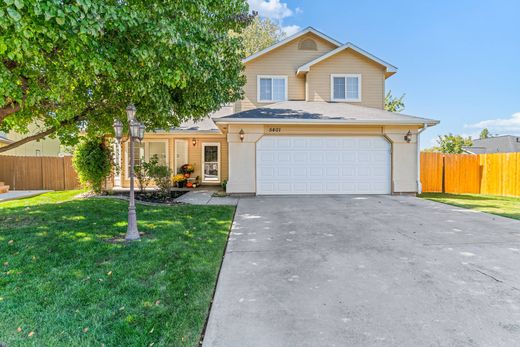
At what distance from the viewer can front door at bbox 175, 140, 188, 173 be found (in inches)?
536

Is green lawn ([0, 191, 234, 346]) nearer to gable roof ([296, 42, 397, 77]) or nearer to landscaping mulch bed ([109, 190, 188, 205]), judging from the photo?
landscaping mulch bed ([109, 190, 188, 205])

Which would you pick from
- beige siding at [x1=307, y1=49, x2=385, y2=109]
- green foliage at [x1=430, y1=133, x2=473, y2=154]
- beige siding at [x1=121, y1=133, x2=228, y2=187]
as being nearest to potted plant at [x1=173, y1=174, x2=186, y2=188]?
beige siding at [x1=121, y1=133, x2=228, y2=187]

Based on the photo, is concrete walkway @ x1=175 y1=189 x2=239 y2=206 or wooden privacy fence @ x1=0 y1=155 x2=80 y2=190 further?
wooden privacy fence @ x1=0 y1=155 x2=80 y2=190

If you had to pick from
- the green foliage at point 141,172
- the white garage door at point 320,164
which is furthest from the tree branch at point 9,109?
the white garage door at point 320,164

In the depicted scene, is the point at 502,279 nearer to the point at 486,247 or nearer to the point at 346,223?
the point at 486,247

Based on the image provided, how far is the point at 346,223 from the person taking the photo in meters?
6.03

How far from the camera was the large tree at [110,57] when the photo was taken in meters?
3.53

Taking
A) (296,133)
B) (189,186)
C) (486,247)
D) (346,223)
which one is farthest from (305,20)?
(486,247)

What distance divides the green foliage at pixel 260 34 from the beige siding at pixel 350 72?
473 inches

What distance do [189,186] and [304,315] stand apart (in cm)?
1135

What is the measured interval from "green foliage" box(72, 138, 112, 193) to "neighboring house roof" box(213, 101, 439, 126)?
499 cm

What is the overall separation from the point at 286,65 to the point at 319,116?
3.93 meters

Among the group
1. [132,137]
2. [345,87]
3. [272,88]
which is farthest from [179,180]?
[345,87]

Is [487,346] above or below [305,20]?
below
